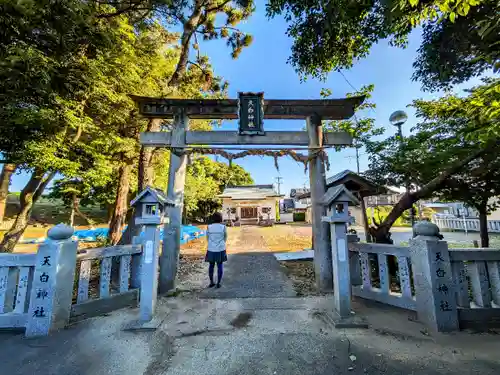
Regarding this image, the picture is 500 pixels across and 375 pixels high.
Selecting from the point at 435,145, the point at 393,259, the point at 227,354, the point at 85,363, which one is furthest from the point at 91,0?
the point at 393,259

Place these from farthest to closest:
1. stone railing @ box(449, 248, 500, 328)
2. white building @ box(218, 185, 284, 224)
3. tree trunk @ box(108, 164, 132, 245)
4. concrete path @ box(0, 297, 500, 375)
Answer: white building @ box(218, 185, 284, 224) < tree trunk @ box(108, 164, 132, 245) < stone railing @ box(449, 248, 500, 328) < concrete path @ box(0, 297, 500, 375)

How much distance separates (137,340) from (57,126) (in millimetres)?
5543

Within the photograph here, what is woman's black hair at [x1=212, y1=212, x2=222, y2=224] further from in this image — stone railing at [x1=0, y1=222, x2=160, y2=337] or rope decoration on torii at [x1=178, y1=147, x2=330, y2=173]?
stone railing at [x1=0, y1=222, x2=160, y2=337]

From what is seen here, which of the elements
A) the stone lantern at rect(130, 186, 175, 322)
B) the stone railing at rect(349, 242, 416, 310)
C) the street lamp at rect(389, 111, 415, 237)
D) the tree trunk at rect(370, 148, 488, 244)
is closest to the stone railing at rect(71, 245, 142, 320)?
the stone lantern at rect(130, 186, 175, 322)

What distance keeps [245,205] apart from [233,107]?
1812cm

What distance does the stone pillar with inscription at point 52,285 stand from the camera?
2.78 meters

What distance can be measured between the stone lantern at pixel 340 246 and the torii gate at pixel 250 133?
1350 mm

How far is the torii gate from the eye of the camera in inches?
189

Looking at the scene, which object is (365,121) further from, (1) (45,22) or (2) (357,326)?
(1) (45,22)

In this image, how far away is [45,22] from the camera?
4.37 meters

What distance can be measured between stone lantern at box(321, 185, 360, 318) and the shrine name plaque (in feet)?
7.92

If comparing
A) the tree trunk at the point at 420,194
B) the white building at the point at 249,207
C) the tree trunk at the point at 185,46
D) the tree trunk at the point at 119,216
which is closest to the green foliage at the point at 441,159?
the tree trunk at the point at 420,194

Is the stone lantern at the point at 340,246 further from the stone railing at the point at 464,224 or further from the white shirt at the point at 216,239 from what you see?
the stone railing at the point at 464,224

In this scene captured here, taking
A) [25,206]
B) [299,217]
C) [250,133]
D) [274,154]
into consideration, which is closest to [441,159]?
[274,154]
